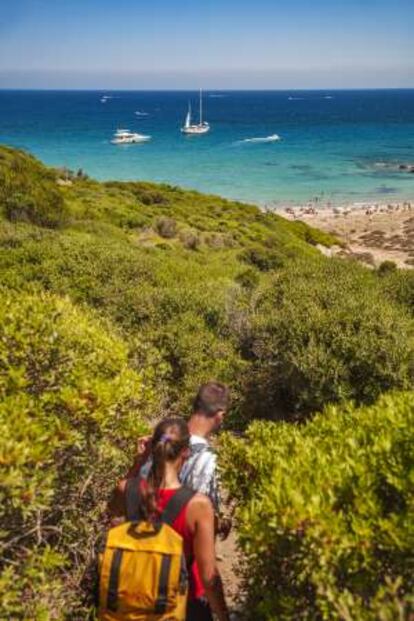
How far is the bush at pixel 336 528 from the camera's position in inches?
127

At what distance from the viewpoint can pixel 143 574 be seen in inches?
129

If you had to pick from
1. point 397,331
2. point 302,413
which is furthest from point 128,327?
point 397,331

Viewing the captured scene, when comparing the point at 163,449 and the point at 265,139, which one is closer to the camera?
the point at 163,449

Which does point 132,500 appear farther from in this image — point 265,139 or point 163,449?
point 265,139

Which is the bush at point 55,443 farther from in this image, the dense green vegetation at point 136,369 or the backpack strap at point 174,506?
the backpack strap at point 174,506

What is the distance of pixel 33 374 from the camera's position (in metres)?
4.84

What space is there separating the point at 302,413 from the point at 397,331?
211cm

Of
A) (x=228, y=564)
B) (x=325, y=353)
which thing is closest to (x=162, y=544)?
(x=228, y=564)

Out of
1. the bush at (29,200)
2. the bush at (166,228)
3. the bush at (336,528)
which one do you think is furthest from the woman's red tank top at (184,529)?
the bush at (166,228)

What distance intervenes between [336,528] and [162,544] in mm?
1039

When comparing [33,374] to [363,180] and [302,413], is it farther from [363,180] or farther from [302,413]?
[363,180]

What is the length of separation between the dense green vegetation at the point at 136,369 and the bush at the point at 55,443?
0.01m

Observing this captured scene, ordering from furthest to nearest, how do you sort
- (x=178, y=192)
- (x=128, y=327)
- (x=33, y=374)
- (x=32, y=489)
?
(x=178, y=192)
(x=128, y=327)
(x=33, y=374)
(x=32, y=489)

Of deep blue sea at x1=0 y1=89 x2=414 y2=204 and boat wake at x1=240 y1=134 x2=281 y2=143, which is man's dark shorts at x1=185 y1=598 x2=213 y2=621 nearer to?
deep blue sea at x1=0 y1=89 x2=414 y2=204
